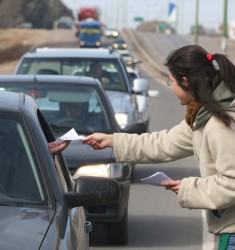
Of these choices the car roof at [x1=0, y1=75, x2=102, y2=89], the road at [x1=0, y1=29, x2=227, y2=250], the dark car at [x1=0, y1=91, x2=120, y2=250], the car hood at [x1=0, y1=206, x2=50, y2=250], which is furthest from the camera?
the car roof at [x1=0, y1=75, x2=102, y2=89]

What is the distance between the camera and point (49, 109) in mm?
11422

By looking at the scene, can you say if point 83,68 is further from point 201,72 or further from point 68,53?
point 201,72

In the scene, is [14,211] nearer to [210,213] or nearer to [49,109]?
[210,213]

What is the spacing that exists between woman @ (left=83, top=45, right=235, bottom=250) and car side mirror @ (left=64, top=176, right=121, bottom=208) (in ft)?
0.87

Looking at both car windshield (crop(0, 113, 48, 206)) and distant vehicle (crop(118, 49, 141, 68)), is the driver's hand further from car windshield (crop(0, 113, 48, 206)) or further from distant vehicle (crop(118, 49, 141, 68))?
distant vehicle (crop(118, 49, 141, 68))

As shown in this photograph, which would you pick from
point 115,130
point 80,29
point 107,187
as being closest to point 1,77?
point 115,130

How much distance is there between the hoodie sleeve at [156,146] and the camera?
546cm

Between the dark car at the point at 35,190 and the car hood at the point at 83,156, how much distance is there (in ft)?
12.8

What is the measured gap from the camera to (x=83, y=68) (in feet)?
53.8

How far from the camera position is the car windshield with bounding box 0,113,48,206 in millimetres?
4898

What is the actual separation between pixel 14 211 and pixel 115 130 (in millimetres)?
6126

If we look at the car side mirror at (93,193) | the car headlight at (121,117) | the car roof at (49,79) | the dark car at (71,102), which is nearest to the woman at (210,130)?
the car side mirror at (93,193)

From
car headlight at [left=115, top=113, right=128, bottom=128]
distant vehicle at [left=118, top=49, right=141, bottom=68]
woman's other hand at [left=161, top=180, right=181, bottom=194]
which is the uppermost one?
woman's other hand at [left=161, top=180, right=181, bottom=194]

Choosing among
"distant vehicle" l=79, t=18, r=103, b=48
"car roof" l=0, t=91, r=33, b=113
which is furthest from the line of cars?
"distant vehicle" l=79, t=18, r=103, b=48
